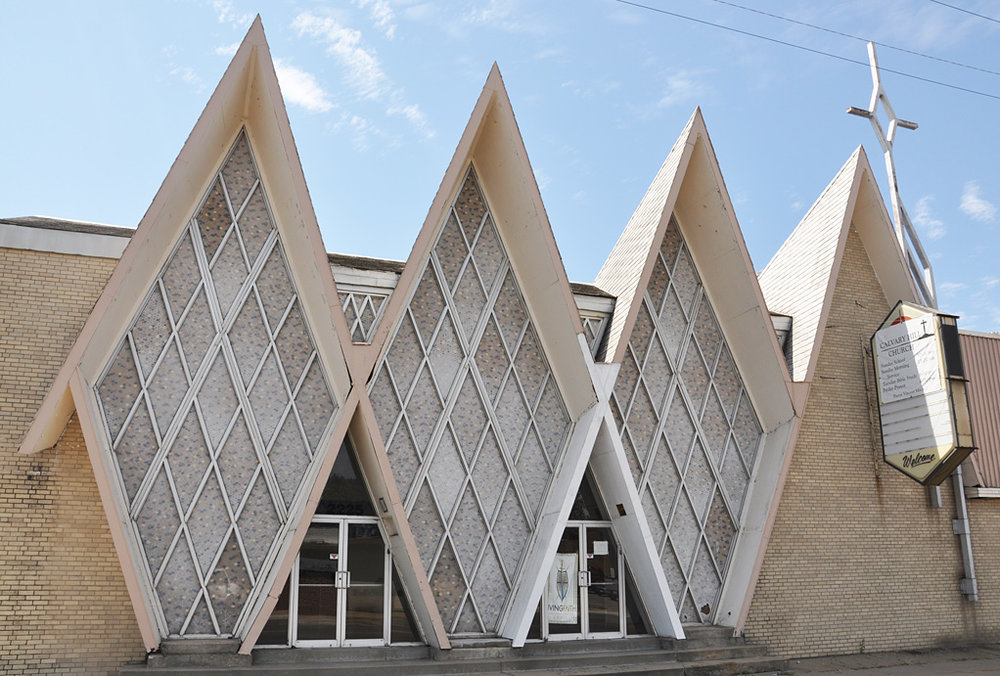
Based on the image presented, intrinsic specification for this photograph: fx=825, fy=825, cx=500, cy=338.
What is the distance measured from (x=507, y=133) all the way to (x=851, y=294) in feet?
27.7

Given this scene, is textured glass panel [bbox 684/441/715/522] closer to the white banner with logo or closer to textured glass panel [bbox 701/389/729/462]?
textured glass panel [bbox 701/389/729/462]

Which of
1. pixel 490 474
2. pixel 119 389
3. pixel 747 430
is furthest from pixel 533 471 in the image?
pixel 119 389

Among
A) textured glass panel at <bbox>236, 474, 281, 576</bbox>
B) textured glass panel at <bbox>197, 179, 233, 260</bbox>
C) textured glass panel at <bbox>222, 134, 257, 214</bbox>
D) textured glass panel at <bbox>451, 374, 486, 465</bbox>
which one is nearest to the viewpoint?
textured glass panel at <bbox>236, 474, 281, 576</bbox>

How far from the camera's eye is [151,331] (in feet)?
40.3

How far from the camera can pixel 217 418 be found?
40.2 feet

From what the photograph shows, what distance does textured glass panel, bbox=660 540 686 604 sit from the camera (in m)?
14.4

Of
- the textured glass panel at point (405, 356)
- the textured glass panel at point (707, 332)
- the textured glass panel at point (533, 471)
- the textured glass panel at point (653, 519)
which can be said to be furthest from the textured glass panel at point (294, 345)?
the textured glass panel at point (707, 332)

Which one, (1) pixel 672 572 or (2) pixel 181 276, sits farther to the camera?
(1) pixel 672 572

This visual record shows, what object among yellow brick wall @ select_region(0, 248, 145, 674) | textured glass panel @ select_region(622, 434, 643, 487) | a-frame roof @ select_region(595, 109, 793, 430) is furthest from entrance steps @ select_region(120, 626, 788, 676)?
a-frame roof @ select_region(595, 109, 793, 430)

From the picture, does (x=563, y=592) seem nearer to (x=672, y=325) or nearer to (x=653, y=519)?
(x=653, y=519)

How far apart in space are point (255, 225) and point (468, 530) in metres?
5.96

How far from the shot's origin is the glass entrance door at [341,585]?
12.4m

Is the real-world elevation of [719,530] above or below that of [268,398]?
below

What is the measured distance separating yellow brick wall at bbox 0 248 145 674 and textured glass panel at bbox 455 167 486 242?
6104mm
